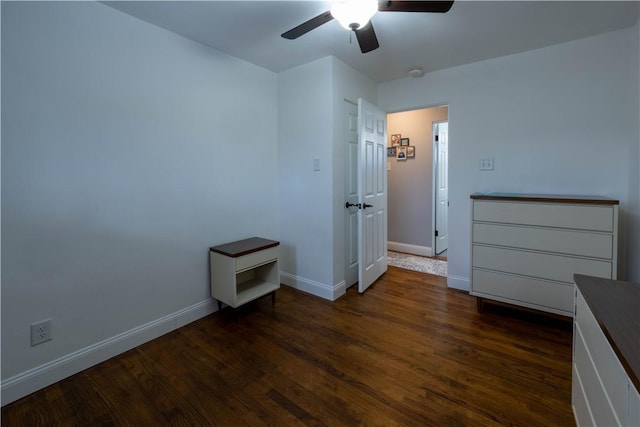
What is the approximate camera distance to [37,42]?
162 centimetres

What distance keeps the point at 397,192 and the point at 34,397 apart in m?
4.34

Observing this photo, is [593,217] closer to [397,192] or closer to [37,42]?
[397,192]

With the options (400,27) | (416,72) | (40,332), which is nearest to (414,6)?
(400,27)

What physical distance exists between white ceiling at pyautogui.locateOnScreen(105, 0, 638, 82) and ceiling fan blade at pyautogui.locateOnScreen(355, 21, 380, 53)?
258 mm

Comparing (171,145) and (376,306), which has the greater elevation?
(171,145)

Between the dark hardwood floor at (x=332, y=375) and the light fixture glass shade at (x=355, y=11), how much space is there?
6.59ft

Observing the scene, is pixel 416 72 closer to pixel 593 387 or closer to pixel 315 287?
pixel 315 287

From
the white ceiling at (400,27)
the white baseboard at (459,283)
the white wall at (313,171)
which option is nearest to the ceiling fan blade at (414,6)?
the white ceiling at (400,27)

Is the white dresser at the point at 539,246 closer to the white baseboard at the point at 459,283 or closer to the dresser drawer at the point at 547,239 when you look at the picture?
the dresser drawer at the point at 547,239

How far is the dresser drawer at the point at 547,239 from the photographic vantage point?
2.03m

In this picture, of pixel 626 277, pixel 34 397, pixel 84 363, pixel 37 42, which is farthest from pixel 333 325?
pixel 37 42

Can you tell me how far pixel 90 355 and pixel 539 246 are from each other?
325 cm

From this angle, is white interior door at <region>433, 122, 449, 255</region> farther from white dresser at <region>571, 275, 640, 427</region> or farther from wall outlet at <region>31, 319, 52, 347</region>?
wall outlet at <region>31, 319, 52, 347</region>

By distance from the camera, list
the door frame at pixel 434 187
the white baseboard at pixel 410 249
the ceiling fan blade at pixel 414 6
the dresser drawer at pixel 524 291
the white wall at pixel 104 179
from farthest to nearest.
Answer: the white baseboard at pixel 410 249 < the door frame at pixel 434 187 < the dresser drawer at pixel 524 291 < the white wall at pixel 104 179 < the ceiling fan blade at pixel 414 6
